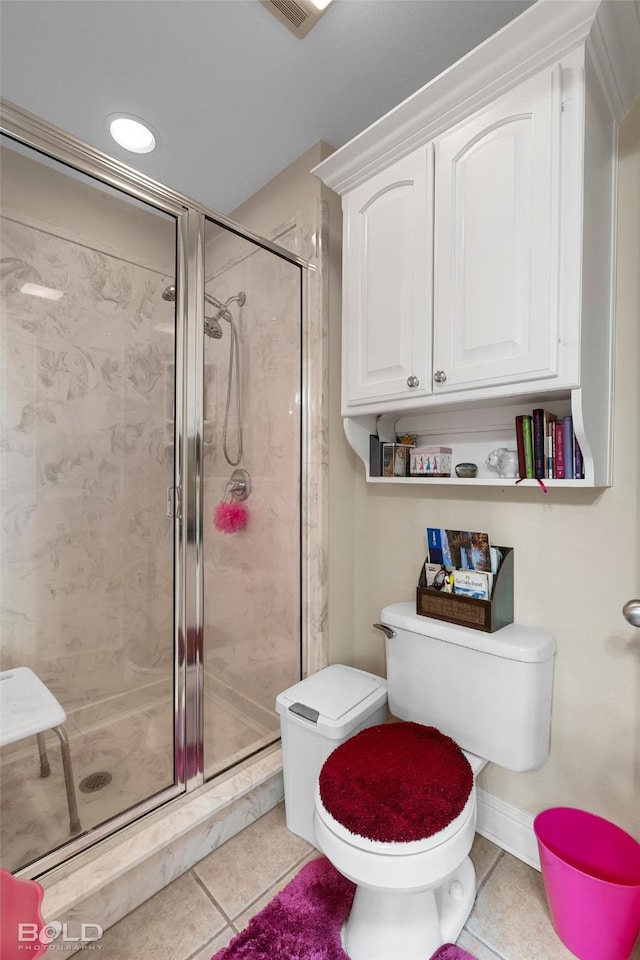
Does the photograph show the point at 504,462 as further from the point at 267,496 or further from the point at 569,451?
the point at 267,496

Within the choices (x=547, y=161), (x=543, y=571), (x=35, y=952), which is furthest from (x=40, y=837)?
(x=547, y=161)

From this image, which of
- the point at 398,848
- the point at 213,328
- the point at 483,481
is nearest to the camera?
the point at 398,848

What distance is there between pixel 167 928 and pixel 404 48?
265 centimetres

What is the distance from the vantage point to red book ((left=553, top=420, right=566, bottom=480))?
1.18 meters

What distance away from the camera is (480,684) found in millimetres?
1252

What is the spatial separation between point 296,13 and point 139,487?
1.58 metres

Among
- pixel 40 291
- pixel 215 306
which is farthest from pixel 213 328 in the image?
pixel 40 291

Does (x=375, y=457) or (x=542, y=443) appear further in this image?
(x=375, y=457)

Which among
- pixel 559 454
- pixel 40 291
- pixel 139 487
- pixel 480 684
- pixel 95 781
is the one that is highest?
pixel 40 291

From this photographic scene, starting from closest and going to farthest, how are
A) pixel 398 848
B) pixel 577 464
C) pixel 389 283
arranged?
1. pixel 398 848
2. pixel 577 464
3. pixel 389 283

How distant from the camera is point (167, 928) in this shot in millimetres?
1159

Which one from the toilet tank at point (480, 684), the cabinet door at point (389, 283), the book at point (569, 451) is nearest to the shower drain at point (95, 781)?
the toilet tank at point (480, 684)

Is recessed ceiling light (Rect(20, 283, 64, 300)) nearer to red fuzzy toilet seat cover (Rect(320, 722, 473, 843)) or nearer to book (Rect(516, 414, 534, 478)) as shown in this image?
book (Rect(516, 414, 534, 478))

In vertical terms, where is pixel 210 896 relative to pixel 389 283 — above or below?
below
